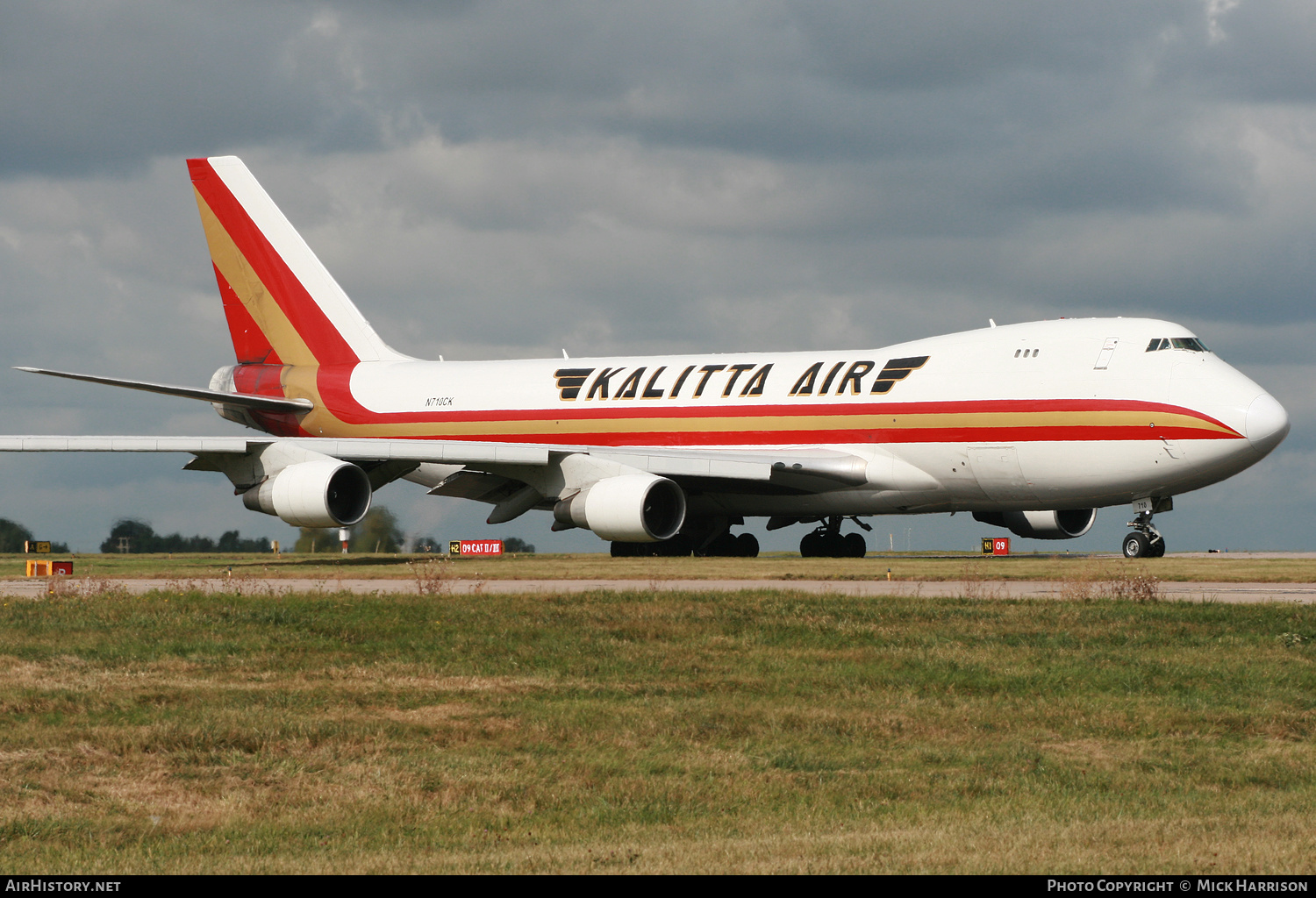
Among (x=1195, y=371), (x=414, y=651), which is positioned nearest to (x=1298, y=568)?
(x=1195, y=371)

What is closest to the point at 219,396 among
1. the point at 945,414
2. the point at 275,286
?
the point at 275,286

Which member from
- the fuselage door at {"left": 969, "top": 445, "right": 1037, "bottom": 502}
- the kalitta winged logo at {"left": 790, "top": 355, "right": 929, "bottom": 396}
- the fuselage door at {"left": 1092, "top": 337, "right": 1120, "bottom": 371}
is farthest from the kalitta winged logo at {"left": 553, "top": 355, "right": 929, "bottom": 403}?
the fuselage door at {"left": 1092, "top": 337, "right": 1120, "bottom": 371}

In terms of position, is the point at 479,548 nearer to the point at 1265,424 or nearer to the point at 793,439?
the point at 793,439

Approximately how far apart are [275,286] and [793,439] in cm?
1764

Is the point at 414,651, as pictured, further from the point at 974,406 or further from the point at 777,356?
the point at 777,356

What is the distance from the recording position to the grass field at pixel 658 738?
827cm

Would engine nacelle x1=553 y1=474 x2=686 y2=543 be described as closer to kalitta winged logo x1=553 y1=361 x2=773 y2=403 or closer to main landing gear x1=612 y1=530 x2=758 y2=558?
kalitta winged logo x1=553 y1=361 x2=773 y2=403

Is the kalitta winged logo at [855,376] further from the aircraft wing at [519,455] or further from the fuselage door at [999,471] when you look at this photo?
the fuselage door at [999,471]

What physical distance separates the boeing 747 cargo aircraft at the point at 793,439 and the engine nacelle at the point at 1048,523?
50mm

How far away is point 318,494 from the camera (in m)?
29.5

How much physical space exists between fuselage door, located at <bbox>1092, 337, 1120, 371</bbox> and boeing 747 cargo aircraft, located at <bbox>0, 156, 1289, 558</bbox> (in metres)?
0.05

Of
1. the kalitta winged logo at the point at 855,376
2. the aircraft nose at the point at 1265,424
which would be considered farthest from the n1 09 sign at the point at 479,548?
the aircraft nose at the point at 1265,424

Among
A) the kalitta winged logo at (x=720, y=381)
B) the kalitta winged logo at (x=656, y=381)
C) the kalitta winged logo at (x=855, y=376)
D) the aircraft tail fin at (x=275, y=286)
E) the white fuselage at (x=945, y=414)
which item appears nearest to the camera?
the white fuselage at (x=945, y=414)

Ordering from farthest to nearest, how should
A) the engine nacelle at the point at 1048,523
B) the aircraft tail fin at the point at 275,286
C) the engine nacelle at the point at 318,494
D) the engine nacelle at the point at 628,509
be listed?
the aircraft tail fin at the point at 275,286, the engine nacelle at the point at 1048,523, the engine nacelle at the point at 318,494, the engine nacelle at the point at 628,509
